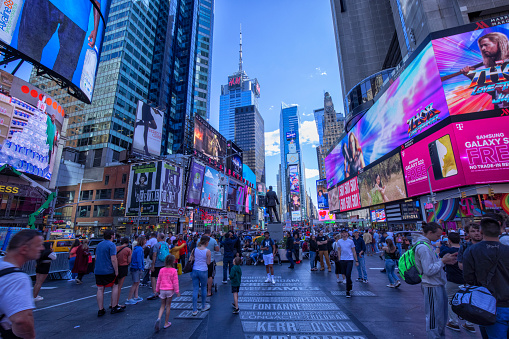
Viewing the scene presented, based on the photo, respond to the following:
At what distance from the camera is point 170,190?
4172 cm

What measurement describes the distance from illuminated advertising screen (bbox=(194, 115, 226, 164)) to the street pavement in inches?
1701

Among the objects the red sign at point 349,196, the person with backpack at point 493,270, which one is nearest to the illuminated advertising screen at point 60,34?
the person with backpack at point 493,270

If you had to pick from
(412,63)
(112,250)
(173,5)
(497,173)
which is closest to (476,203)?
(497,173)

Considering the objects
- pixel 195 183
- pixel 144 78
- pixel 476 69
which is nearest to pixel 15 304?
pixel 476 69

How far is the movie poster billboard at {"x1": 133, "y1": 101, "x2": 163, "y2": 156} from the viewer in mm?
36000

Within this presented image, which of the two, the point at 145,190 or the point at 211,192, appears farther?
the point at 211,192

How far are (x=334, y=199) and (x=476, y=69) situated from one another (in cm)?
5186

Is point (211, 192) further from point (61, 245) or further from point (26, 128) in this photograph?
point (61, 245)

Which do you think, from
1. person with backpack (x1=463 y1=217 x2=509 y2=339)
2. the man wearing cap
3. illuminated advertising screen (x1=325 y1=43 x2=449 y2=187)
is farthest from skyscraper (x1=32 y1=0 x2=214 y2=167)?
person with backpack (x1=463 y1=217 x2=509 y2=339)

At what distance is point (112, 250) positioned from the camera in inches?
250

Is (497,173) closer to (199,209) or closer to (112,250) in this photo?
(112,250)

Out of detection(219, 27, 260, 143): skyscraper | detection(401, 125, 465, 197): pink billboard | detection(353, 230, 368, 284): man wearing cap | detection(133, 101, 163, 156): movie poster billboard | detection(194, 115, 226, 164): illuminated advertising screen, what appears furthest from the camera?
detection(219, 27, 260, 143): skyscraper

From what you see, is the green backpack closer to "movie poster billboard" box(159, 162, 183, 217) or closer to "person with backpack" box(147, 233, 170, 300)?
"person with backpack" box(147, 233, 170, 300)

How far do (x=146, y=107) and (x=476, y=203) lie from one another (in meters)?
43.2
